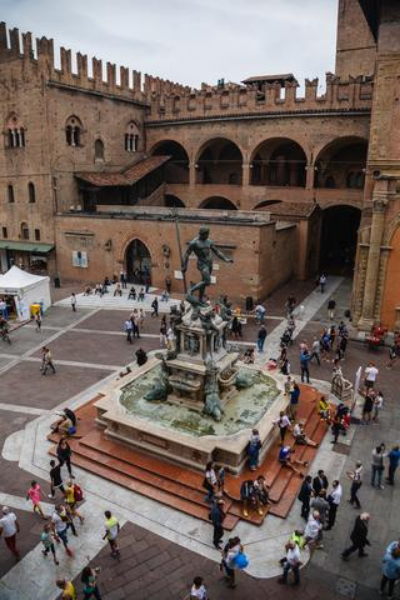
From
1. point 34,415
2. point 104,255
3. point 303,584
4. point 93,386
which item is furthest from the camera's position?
point 104,255

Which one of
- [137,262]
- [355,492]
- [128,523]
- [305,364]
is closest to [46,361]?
[128,523]

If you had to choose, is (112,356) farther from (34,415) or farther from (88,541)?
(88,541)

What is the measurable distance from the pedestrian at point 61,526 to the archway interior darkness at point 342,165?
30.2 m

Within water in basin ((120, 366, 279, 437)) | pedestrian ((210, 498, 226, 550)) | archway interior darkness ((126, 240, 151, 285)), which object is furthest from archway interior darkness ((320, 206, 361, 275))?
pedestrian ((210, 498, 226, 550))

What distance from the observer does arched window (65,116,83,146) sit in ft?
105

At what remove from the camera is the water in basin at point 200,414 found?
11.9 metres

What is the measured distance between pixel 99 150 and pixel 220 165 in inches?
420

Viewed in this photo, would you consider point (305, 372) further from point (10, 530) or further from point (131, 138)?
point (131, 138)

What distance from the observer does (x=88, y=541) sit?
917 cm

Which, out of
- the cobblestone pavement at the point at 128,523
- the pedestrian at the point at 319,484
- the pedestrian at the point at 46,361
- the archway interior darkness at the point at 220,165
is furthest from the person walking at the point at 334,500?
the archway interior darkness at the point at 220,165

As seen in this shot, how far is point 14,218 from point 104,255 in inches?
376

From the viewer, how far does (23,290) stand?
23.2 meters

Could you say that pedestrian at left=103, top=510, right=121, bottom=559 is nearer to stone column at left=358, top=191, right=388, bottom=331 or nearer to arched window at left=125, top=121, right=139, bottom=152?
stone column at left=358, top=191, right=388, bottom=331

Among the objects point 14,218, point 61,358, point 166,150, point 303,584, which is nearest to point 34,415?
point 61,358
